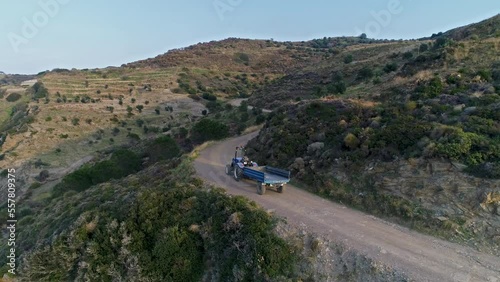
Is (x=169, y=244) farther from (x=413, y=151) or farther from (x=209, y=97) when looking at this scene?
(x=209, y=97)

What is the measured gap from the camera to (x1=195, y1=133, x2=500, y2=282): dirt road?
10227 millimetres

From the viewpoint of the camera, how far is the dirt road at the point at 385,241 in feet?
33.6

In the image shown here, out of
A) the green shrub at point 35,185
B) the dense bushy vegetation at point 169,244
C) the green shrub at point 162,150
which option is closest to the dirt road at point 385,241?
the dense bushy vegetation at point 169,244

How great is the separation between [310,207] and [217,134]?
20.5 metres

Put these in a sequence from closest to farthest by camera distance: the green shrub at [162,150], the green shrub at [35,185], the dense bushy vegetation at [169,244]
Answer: the dense bushy vegetation at [169,244] → the green shrub at [162,150] → the green shrub at [35,185]

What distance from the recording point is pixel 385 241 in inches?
472

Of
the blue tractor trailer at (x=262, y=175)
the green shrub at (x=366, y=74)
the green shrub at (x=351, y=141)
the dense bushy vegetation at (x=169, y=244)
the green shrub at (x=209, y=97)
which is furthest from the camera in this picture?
the green shrub at (x=209, y=97)

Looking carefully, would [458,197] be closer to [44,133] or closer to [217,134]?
[217,134]

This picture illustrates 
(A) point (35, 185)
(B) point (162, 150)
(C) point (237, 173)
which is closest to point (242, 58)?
(A) point (35, 185)

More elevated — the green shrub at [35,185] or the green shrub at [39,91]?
the green shrub at [39,91]

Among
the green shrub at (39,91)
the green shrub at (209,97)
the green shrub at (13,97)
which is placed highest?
the green shrub at (209,97)

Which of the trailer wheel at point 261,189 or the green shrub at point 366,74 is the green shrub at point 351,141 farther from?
the green shrub at point 366,74

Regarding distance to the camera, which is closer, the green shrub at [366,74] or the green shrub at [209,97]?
the green shrub at [366,74]

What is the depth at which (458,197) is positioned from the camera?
1288 cm
